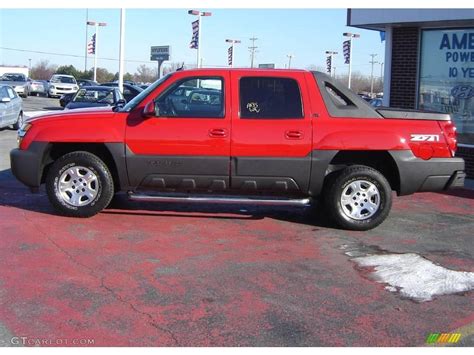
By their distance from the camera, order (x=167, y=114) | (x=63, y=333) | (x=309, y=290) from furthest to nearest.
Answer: (x=167, y=114) → (x=309, y=290) → (x=63, y=333)

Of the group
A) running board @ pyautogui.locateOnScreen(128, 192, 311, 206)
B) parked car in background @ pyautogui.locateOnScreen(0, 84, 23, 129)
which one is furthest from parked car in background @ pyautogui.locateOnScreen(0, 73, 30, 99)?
running board @ pyautogui.locateOnScreen(128, 192, 311, 206)

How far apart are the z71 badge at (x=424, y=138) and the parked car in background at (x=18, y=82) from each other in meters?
35.6

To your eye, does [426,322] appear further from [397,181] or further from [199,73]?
[199,73]

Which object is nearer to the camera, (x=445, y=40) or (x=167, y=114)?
(x=167, y=114)

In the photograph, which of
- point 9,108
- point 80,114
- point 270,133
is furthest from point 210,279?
point 9,108

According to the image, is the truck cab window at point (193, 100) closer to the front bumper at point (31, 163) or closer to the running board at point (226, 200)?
the running board at point (226, 200)

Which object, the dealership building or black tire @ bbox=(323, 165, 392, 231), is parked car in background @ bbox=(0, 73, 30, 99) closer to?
the dealership building

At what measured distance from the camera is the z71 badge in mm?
7109

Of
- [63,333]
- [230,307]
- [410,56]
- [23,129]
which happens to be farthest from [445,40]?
[63,333]

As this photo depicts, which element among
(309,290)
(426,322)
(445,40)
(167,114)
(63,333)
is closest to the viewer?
(63,333)

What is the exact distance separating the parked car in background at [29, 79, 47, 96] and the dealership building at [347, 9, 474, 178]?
36.9 m

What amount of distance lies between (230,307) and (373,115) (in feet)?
11.6

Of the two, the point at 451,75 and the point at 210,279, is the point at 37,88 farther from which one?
the point at 210,279

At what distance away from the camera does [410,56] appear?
1223 cm
